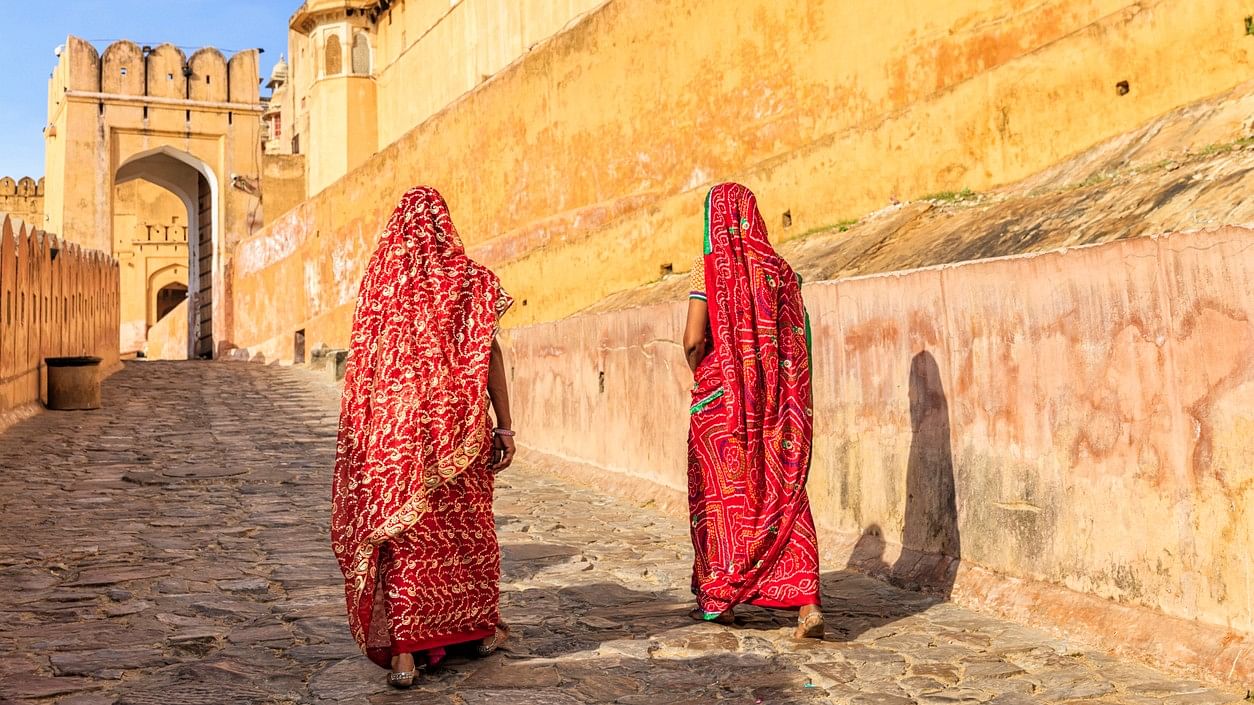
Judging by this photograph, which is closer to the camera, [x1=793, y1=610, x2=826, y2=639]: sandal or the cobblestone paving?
the cobblestone paving

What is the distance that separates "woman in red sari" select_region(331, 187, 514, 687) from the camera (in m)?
4.12

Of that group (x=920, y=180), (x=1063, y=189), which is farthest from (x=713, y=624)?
(x=920, y=180)

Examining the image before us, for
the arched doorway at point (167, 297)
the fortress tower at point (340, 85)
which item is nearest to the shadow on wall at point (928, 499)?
the fortress tower at point (340, 85)

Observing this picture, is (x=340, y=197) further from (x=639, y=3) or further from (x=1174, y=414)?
(x=1174, y=414)

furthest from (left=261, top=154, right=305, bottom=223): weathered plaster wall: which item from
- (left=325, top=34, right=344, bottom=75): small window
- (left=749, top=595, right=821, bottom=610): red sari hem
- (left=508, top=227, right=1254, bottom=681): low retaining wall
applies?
(left=749, top=595, right=821, bottom=610): red sari hem

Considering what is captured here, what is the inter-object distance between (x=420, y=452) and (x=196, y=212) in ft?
109

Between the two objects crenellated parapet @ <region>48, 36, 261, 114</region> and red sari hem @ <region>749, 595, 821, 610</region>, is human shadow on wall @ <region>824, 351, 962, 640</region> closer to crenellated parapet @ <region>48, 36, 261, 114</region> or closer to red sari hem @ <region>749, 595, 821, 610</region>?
red sari hem @ <region>749, 595, 821, 610</region>

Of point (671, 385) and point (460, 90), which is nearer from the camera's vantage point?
point (671, 385)

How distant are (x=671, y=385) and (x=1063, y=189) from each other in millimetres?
2732

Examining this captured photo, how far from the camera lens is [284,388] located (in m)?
18.8

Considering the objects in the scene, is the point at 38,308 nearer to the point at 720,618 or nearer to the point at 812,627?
the point at 720,618

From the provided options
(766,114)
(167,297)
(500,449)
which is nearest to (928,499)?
(500,449)

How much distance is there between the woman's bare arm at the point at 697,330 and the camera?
4.81 metres

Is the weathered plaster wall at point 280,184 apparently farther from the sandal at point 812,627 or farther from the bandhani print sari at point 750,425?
the sandal at point 812,627
